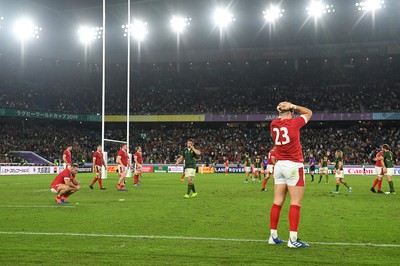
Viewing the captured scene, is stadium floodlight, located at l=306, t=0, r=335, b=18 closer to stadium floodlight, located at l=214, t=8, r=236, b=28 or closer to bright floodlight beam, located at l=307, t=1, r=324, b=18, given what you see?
bright floodlight beam, located at l=307, t=1, r=324, b=18

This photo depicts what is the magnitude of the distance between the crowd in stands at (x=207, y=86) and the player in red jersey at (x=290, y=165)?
48.7 m

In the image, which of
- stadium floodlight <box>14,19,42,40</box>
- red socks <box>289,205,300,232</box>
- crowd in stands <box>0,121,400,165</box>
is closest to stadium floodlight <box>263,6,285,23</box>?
crowd in stands <box>0,121,400,165</box>

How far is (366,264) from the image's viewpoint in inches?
240

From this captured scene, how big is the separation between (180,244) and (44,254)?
7.31 ft

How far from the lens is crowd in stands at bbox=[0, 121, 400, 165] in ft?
168

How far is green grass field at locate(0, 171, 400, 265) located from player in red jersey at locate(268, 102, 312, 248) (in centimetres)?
47

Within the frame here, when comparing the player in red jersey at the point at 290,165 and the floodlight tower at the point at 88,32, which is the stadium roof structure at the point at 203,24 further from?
the player in red jersey at the point at 290,165

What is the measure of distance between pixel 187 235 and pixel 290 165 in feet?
8.38

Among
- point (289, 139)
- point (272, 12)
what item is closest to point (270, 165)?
point (289, 139)

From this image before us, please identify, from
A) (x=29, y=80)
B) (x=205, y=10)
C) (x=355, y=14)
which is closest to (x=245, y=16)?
(x=205, y=10)

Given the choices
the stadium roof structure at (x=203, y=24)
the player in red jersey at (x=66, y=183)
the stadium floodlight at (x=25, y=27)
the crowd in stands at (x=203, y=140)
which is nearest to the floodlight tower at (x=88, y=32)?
the stadium roof structure at (x=203, y=24)

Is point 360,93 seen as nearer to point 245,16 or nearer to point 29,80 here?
point 245,16

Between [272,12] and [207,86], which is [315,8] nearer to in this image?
[272,12]

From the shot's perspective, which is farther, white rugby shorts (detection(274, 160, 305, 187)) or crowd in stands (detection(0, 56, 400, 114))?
crowd in stands (detection(0, 56, 400, 114))
